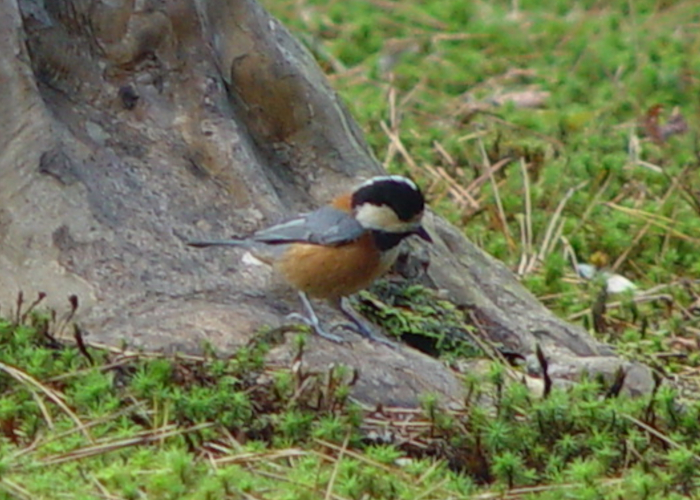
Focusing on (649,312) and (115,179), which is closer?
(115,179)

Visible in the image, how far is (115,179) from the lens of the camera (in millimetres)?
5234

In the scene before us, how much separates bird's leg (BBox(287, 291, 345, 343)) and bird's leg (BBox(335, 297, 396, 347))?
0.12 m

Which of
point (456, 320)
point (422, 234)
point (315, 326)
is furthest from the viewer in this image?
point (456, 320)

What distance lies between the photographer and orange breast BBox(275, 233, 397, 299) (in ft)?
16.7

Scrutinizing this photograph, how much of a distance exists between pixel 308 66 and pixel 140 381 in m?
1.84

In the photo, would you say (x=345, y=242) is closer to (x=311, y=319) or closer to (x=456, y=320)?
(x=311, y=319)

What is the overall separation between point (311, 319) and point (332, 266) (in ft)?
0.66

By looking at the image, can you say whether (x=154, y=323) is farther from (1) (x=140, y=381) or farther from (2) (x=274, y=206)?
(2) (x=274, y=206)

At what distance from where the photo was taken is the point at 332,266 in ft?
16.7

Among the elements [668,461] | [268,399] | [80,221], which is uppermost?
[80,221]

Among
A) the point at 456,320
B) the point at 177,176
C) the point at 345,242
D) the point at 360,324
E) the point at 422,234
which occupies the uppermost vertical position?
the point at 177,176

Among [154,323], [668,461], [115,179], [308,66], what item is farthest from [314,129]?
[668,461]

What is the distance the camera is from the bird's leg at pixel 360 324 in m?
5.09

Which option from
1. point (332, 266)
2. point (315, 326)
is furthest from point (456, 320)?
point (315, 326)
